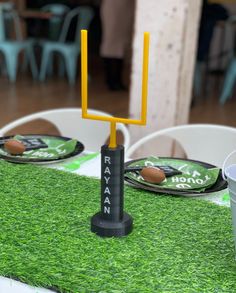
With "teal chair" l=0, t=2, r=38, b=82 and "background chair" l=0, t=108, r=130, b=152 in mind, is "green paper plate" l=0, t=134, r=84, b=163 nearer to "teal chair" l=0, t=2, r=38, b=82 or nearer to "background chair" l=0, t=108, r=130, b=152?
"background chair" l=0, t=108, r=130, b=152

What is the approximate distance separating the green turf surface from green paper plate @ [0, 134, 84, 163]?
0.41 feet

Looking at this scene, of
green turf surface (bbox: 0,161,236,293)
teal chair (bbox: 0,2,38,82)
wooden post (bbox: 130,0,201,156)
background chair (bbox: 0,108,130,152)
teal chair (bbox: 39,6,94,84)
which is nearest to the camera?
green turf surface (bbox: 0,161,236,293)

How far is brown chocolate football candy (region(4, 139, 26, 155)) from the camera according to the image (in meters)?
1.35

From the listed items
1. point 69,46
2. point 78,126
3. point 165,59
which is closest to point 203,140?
point 78,126

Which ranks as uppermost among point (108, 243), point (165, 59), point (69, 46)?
point (165, 59)

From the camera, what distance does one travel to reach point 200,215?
3.47ft

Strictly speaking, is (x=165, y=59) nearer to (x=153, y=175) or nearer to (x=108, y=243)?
(x=153, y=175)

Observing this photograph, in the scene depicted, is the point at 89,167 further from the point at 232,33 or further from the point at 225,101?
the point at 232,33

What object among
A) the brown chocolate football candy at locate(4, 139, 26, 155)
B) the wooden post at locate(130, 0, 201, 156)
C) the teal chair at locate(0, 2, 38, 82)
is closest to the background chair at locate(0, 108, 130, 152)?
the wooden post at locate(130, 0, 201, 156)

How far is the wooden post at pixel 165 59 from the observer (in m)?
2.28

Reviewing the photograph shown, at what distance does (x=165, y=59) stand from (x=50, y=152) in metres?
1.11

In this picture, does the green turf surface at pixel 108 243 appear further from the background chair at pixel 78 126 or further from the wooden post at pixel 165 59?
the wooden post at pixel 165 59

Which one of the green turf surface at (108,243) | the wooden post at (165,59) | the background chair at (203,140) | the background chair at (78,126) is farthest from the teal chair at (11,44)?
the green turf surface at (108,243)

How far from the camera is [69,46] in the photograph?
20.2 ft
